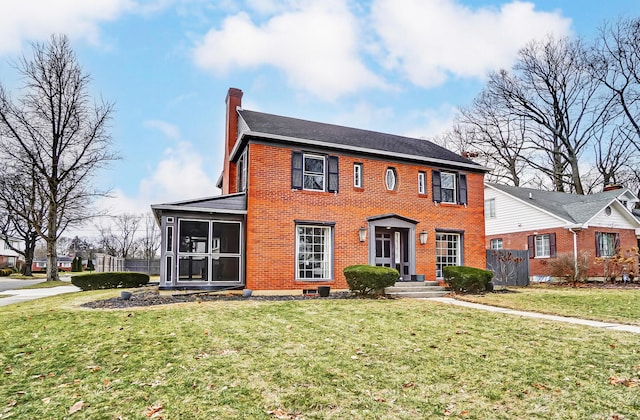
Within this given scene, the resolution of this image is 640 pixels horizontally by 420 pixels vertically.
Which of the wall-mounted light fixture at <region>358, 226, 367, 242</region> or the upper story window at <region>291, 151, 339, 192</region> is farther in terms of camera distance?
the wall-mounted light fixture at <region>358, 226, 367, 242</region>

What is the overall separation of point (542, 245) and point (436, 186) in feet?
33.4

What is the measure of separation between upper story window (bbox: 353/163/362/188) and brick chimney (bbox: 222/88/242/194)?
204 inches

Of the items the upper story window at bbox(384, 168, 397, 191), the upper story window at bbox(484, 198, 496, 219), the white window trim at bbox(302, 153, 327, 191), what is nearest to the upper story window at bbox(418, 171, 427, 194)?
the upper story window at bbox(384, 168, 397, 191)

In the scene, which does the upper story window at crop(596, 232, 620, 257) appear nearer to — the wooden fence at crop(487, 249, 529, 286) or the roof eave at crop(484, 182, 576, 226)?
the roof eave at crop(484, 182, 576, 226)

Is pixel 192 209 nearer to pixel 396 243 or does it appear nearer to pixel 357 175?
pixel 357 175

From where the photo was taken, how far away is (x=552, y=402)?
4.40m

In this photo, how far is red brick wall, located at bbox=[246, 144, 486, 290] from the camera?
13867 mm

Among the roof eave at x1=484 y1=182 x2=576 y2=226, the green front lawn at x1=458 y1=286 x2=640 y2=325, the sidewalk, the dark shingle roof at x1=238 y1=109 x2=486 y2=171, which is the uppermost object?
the dark shingle roof at x1=238 y1=109 x2=486 y2=171

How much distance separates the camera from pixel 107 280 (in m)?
17.1

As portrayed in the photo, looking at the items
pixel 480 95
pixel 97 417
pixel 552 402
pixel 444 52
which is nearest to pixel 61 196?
pixel 444 52

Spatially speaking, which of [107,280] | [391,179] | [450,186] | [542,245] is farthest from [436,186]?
[107,280]

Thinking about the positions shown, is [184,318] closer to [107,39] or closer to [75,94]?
[107,39]

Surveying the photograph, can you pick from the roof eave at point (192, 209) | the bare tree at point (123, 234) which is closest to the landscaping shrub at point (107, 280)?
the roof eave at point (192, 209)

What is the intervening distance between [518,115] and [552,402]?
1399 inches
